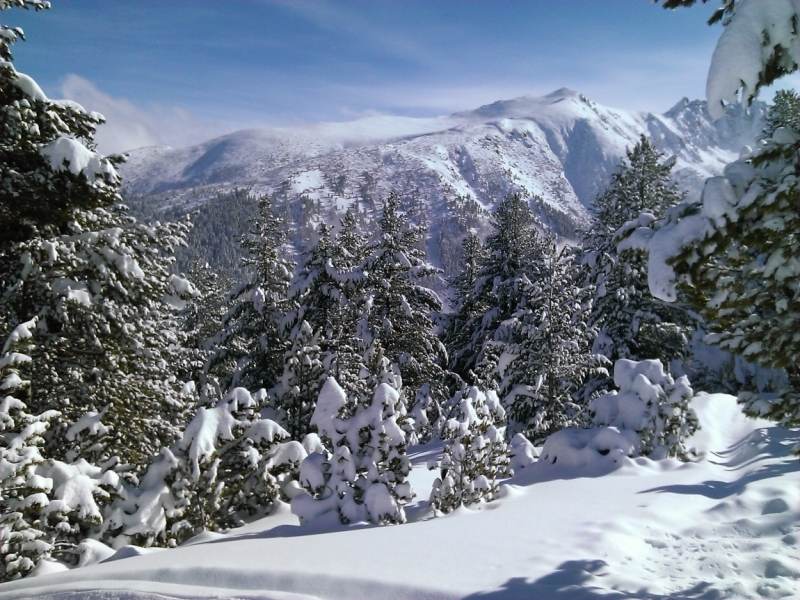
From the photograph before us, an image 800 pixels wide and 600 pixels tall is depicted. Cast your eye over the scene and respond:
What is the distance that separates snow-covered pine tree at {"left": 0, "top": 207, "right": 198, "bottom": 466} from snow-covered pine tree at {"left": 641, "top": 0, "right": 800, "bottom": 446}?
7.83 m

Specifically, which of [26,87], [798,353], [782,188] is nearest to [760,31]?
[782,188]

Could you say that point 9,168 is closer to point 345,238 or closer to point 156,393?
point 156,393

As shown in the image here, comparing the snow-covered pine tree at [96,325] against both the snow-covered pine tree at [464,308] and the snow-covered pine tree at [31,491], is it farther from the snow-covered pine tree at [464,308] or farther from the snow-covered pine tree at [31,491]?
the snow-covered pine tree at [464,308]

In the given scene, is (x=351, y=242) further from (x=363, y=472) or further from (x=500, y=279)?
(x=363, y=472)

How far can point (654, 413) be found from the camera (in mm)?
11070

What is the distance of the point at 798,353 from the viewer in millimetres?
4617

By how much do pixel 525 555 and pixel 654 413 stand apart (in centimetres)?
704

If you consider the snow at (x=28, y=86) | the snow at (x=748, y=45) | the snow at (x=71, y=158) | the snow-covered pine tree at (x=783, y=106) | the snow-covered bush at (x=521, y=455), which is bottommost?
the snow-covered bush at (x=521, y=455)

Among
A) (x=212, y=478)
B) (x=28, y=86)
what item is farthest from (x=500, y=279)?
(x=28, y=86)

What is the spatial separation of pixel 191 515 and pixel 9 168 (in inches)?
240

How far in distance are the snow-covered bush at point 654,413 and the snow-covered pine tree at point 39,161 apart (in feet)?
36.0

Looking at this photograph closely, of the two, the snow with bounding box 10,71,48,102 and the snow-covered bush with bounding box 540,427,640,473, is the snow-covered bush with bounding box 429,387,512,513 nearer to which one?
the snow-covered bush with bounding box 540,427,640,473

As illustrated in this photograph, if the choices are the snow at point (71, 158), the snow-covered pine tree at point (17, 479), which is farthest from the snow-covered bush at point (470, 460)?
the snow at point (71, 158)

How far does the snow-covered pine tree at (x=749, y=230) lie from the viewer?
3564 millimetres
